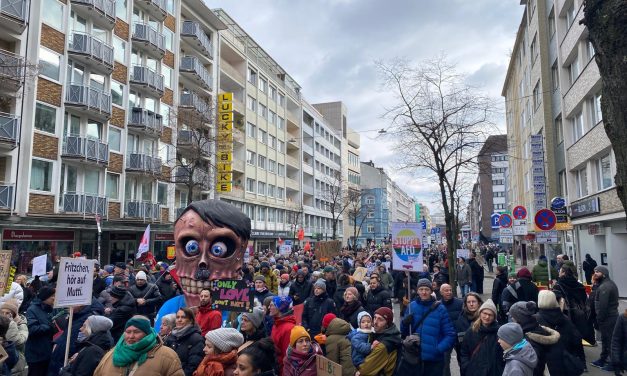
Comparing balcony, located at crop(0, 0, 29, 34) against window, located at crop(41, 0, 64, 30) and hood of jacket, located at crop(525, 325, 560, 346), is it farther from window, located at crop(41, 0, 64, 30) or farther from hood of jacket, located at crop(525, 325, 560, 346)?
hood of jacket, located at crop(525, 325, 560, 346)

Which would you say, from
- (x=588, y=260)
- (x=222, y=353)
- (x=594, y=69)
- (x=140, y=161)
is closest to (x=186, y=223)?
(x=222, y=353)

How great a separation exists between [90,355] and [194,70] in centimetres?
3176

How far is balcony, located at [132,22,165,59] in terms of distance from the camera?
29.2 meters

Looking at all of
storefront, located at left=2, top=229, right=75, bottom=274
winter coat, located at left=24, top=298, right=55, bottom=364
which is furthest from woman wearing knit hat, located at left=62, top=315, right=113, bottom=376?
storefront, located at left=2, top=229, right=75, bottom=274

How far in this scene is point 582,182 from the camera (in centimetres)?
2398

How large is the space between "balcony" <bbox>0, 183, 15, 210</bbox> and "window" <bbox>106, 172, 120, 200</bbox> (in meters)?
6.34

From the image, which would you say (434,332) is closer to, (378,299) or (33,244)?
(378,299)

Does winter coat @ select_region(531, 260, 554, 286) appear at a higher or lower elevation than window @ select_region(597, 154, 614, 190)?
lower

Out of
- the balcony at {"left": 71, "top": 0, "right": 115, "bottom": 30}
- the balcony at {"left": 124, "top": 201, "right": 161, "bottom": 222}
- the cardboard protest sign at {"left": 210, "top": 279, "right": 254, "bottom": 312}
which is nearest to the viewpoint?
the cardboard protest sign at {"left": 210, "top": 279, "right": 254, "bottom": 312}

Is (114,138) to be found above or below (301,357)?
above

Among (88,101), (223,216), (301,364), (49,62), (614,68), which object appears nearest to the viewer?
(614,68)

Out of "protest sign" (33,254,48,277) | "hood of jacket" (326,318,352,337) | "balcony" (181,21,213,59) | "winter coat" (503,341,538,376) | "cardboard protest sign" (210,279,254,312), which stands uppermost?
"balcony" (181,21,213,59)

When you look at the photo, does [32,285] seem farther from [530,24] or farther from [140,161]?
[530,24]

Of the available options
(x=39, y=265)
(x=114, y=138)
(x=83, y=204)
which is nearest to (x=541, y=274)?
(x=39, y=265)
